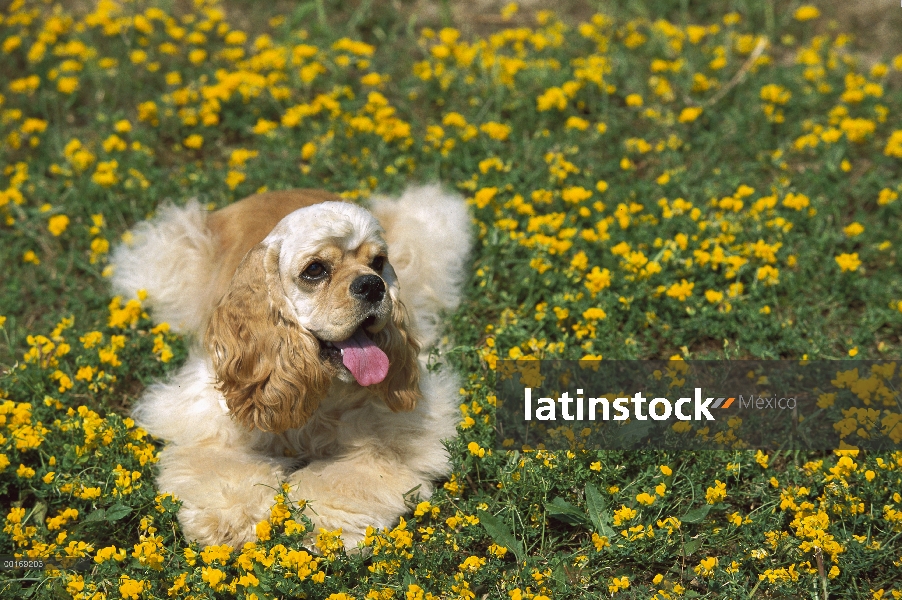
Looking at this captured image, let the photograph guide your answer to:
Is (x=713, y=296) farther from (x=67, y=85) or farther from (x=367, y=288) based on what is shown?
(x=67, y=85)

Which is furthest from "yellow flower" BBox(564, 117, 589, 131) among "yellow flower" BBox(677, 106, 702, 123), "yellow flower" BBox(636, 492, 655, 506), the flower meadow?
"yellow flower" BBox(636, 492, 655, 506)

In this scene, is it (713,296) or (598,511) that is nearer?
(598,511)

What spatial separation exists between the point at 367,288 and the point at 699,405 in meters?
1.64

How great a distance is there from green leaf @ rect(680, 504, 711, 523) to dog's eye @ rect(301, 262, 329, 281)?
1802 millimetres

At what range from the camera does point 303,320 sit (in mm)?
4098

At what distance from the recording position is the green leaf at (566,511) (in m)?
3.94

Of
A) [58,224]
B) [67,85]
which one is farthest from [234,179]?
[67,85]

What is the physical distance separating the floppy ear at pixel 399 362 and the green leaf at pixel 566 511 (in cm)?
85

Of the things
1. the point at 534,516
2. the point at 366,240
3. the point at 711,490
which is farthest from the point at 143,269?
the point at 711,490

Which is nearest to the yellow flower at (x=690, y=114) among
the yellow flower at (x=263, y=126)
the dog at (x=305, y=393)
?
the dog at (x=305, y=393)

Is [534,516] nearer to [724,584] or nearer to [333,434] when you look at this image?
[724,584]

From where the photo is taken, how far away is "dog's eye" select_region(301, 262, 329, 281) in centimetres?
405

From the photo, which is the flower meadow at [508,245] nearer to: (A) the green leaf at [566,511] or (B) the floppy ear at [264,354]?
(A) the green leaf at [566,511]

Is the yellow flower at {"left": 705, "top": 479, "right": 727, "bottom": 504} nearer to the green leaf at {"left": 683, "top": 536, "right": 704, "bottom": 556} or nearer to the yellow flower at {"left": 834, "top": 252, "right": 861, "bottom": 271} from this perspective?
the green leaf at {"left": 683, "top": 536, "right": 704, "bottom": 556}
